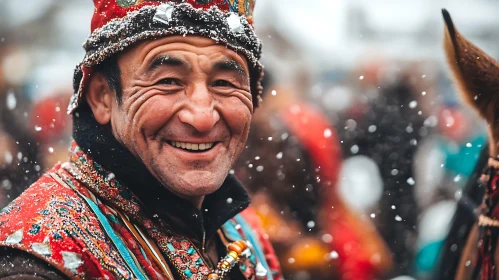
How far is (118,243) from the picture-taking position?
75.7 inches

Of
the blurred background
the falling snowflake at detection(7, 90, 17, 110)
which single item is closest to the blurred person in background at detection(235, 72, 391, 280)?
the blurred background

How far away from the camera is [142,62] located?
2.10 meters

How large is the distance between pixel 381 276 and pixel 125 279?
4.00 metres

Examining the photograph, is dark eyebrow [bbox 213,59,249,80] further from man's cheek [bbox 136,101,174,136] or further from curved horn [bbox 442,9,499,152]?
curved horn [bbox 442,9,499,152]

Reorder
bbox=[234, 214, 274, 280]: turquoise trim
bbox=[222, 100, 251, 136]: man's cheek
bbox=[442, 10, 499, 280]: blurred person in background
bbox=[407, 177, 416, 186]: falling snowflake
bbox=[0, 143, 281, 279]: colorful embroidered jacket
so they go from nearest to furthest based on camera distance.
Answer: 1. bbox=[0, 143, 281, 279]: colorful embroidered jacket
2. bbox=[442, 10, 499, 280]: blurred person in background
3. bbox=[222, 100, 251, 136]: man's cheek
4. bbox=[234, 214, 274, 280]: turquoise trim
5. bbox=[407, 177, 416, 186]: falling snowflake

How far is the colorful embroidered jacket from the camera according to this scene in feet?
5.81

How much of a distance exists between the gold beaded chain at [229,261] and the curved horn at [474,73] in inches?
38.3

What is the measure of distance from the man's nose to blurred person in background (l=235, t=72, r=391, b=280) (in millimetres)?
2773

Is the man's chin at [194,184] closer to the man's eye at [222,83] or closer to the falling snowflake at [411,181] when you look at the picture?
the man's eye at [222,83]

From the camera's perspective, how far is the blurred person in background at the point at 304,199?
492 cm

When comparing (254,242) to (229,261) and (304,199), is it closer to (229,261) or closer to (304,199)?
(229,261)

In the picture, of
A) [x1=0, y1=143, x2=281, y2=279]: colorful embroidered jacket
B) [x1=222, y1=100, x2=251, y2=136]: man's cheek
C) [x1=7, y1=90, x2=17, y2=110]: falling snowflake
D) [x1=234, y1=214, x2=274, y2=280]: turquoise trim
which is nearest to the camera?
[x1=0, y1=143, x2=281, y2=279]: colorful embroidered jacket

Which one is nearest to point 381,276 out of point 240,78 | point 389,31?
point 240,78

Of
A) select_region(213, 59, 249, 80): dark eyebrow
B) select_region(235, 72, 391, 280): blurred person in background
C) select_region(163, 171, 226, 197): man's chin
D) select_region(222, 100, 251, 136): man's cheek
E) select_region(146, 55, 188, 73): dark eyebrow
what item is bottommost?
select_region(235, 72, 391, 280): blurred person in background
